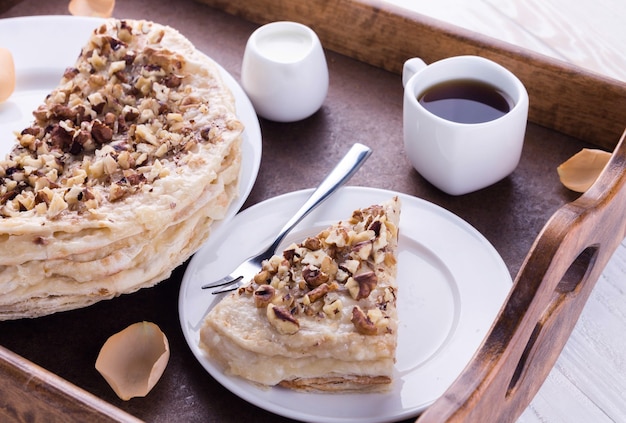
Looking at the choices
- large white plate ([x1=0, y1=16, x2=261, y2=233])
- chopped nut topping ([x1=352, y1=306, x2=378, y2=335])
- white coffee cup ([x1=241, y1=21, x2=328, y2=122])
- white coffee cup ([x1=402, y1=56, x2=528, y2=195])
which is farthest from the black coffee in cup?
chopped nut topping ([x1=352, y1=306, x2=378, y2=335])

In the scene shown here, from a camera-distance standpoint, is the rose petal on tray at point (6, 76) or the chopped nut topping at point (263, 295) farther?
the rose petal on tray at point (6, 76)

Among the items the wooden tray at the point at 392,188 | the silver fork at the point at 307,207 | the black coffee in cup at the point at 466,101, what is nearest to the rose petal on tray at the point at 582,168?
the wooden tray at the point at 392,188

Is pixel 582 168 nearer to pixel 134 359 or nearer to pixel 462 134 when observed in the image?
pixel 462 134

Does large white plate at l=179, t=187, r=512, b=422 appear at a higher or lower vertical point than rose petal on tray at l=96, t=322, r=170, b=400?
higher

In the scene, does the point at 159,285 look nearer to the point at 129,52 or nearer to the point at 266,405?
the point at 266,405

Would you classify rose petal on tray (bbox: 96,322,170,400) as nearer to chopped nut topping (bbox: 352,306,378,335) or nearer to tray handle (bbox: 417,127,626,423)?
chopped nut topping (bbox: 352,306,378,335)

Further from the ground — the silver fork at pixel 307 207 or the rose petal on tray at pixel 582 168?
the rose petal on tray at pixel 582 168

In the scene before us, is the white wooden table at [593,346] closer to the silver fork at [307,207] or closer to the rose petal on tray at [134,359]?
the silver fork at [307,207]
